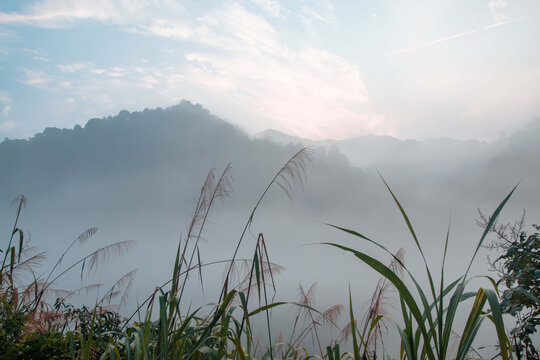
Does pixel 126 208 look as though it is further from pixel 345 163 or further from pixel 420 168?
pixel 420 168

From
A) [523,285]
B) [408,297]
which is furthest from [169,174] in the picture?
[408,297]

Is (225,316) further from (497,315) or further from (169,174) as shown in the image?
(169,174)

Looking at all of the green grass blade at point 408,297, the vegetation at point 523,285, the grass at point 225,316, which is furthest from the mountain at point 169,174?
the green grass blade at point 408,297

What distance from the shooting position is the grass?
816 millimetres

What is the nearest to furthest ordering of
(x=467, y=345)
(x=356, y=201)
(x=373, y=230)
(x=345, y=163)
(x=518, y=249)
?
(x=467, y=345) → (x=518, y=249) → (x=345, y=163) → (x=356, y=201) → (x=373, y=230)

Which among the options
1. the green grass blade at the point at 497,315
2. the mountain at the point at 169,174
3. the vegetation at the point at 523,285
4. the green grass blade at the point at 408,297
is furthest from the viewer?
the mountain at the point at 169,174

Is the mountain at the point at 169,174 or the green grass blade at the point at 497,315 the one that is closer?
the green grass blade at the point at 497,315

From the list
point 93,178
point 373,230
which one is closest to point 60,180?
point 93,178

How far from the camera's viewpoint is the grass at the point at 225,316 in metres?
0.82

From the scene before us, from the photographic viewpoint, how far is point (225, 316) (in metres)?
1.01

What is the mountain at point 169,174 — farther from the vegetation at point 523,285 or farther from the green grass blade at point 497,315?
the green grass blade at point 497,315

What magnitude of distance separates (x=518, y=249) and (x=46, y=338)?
1918 mm

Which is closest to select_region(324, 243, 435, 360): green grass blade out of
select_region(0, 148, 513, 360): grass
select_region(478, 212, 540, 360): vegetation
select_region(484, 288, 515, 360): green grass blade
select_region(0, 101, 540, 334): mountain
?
select_region(0, 148, 513, 360): grass

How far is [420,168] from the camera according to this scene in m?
19.6
